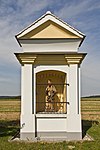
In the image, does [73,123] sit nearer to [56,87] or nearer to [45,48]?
[56,87]

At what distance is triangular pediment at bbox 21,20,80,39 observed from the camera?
12.4 meters

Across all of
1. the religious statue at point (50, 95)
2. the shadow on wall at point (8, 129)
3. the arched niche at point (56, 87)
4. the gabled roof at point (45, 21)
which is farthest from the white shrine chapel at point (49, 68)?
the shadow on wall at point (8, 129)

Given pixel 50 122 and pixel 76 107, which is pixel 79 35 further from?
pixel 50 122

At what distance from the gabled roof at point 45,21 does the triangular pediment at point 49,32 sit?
0.30 feet

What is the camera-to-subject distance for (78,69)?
12.3 metres

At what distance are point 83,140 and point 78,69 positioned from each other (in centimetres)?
274

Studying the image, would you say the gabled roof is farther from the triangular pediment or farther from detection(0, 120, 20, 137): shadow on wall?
detection(0, 120, 20, 137): shadow on wall

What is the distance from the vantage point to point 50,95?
538 inches

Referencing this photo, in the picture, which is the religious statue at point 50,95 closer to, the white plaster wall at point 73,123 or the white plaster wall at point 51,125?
the white plaster wall at point 51,125

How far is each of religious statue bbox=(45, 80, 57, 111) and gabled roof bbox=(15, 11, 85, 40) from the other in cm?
264

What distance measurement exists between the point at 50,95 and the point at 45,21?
3.28 metres

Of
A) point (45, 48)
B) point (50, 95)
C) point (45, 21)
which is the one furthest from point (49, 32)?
point (50, 95)

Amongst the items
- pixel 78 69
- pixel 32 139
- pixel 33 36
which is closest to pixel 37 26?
pixel 33 36

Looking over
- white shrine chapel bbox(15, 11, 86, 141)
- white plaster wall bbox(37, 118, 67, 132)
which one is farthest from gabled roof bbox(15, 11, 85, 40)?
white plaster wall bbox(37, 118, 67, 132)
